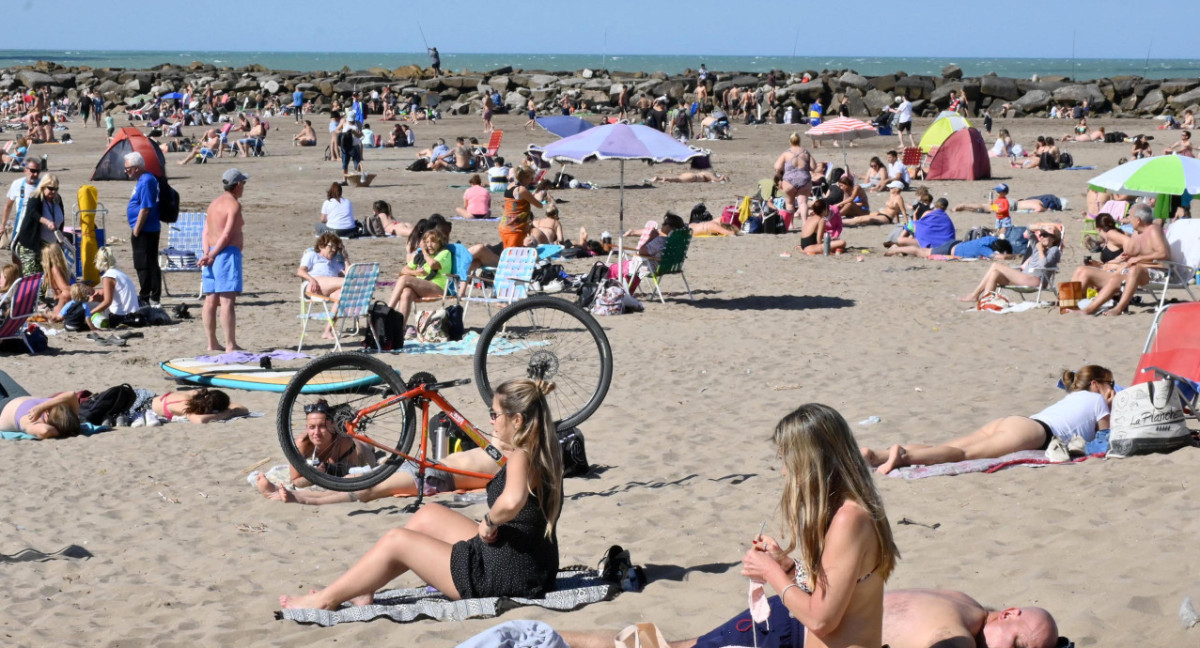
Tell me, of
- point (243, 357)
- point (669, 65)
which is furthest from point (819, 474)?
point (669, 65)

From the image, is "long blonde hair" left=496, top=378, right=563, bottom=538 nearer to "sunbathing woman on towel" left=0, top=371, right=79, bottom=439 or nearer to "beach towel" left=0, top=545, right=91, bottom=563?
"beach towel" left=0, top=545, right=91, bottom=563

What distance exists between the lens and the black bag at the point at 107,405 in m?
8.41

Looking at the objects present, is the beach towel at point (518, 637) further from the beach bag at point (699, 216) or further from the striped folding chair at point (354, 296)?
the beach bag at point (699, 216)

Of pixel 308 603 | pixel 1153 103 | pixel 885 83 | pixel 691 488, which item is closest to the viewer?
pixel 308 603

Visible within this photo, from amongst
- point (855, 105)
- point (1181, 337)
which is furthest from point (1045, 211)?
point (855, 105)

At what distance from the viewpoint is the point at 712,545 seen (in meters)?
5.82

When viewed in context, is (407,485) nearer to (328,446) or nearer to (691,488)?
(328,446)

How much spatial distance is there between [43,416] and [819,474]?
6300 mm

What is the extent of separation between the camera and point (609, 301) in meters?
12.3

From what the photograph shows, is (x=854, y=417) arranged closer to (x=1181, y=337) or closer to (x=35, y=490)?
(x=1181, y=337)

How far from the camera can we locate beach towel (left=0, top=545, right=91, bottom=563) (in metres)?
5.91

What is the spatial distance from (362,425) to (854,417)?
11.0ft

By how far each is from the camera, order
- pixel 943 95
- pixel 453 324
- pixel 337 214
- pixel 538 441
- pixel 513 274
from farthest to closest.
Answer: pixel 943 95 → pixel 337 214 → pixel 513 274 → pixel 453 324 → pixel 538 441

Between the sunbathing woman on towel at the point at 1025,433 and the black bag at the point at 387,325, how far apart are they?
15.8 feet
